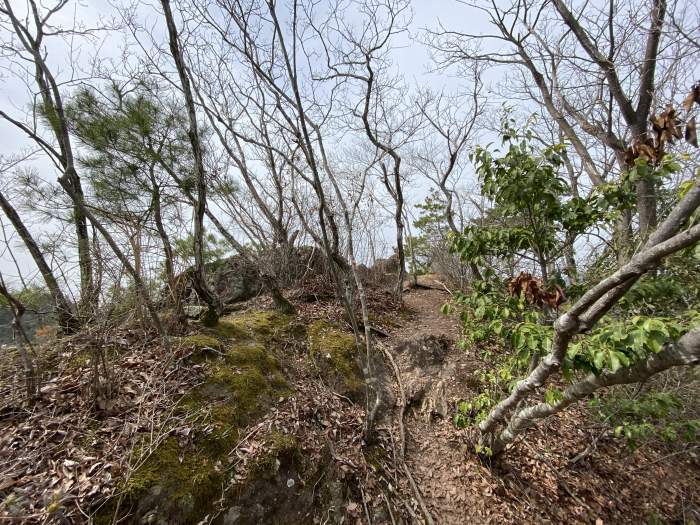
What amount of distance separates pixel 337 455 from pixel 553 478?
9.33ft

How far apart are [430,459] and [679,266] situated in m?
3.45

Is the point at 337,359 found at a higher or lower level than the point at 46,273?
lower

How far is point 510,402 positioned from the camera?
8.77 ft

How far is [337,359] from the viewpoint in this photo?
4.61m

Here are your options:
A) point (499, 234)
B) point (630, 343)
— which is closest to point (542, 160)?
point (499, 234)

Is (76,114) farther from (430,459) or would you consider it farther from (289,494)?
(430,459)

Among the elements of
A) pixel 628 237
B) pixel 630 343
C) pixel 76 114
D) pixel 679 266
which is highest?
pixel 76 114

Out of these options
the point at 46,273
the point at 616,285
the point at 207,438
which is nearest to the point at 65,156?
the point at 46,273

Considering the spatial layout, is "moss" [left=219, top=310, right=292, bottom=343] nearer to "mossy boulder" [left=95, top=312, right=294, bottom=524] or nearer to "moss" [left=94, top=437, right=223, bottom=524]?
"mossy boulder" [left=95, top=312, right=294, bottom=524]

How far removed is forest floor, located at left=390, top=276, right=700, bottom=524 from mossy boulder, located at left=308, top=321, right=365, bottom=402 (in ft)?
3.35

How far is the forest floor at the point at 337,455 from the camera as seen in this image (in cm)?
209

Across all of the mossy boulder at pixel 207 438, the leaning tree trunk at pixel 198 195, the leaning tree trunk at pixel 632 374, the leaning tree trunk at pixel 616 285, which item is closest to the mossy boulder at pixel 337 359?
the mossy boulder at pixel 207 438

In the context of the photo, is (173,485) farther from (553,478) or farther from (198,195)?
(553,478)

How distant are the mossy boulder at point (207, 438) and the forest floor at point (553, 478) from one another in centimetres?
209
